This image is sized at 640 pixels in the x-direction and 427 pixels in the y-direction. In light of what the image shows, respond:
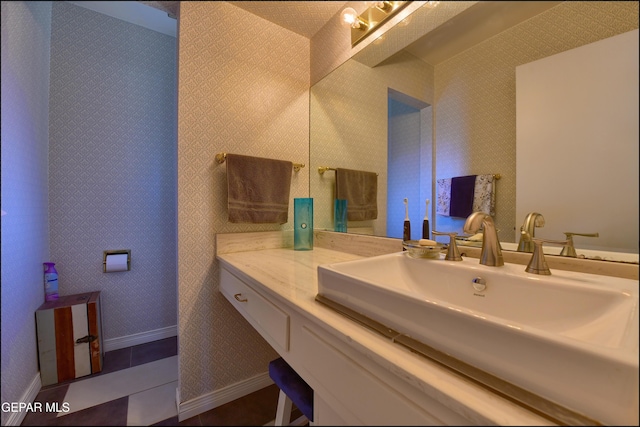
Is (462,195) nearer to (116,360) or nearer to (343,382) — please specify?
(343,382)

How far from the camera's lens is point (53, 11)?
38 cm

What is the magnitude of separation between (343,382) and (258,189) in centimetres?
102

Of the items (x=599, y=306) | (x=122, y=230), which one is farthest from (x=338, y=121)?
(x=599, y=306)

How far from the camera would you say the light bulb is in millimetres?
771

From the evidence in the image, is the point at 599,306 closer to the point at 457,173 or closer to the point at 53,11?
the point at 457,173

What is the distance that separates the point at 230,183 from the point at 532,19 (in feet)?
4.04

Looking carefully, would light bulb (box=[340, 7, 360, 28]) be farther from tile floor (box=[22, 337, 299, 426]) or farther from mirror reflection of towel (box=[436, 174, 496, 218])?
tile floor (box=[22, 337, 299, 426])

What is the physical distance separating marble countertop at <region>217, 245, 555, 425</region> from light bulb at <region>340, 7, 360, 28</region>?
839 mm

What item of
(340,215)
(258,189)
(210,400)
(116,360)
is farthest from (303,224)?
(210,400)

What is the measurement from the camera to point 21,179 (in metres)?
0.36

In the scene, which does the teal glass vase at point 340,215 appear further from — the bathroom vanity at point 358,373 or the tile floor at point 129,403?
the tile floor at point 129,403

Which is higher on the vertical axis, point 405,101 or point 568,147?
point 405,101

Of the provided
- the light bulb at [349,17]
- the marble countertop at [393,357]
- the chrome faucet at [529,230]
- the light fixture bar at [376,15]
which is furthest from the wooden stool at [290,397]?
the light fixture bar at [376,15]

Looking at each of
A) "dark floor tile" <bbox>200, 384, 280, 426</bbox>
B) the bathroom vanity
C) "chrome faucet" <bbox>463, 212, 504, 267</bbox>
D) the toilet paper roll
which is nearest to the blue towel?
"chrome faucet" <bbox>463, 212, 504, 267</bbox>
